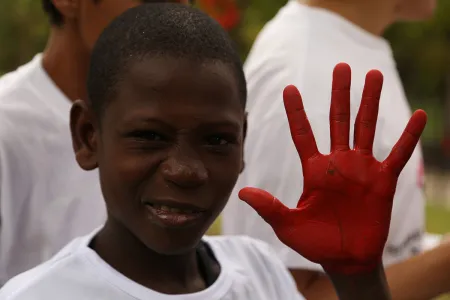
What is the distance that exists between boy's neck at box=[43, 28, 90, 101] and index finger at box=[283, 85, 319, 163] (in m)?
0.88

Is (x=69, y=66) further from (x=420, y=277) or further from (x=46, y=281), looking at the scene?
(x=420, y=277)

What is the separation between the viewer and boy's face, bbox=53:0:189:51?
190cm

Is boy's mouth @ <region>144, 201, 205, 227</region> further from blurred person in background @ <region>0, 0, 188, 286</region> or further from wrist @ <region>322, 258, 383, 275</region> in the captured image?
blurred person in background @ <region>0, 0, 188, 286</region>

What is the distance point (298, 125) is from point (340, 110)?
2.9 inches

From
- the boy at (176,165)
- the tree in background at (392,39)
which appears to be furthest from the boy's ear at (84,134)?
the tree in background at (392,39)

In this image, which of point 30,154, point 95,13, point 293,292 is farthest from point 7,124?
point 293,292

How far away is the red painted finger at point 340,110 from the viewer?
1.25 m

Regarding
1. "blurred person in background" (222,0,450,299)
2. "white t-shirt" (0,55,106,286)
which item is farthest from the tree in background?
"white t-shirt" (0,55,106,286)

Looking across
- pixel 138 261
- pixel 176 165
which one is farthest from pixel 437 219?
pixel 176 165

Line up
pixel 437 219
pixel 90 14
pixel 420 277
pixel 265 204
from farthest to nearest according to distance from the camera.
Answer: pixel 437 219, pixel 90 14, pixel 420 277, pixel 265 204

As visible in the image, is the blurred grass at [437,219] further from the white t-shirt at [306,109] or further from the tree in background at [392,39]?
the white t-shirt at [306,109]

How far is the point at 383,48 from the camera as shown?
88.1 inches

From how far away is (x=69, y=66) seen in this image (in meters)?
2.02

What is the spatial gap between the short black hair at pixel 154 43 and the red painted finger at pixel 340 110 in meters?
0.22
